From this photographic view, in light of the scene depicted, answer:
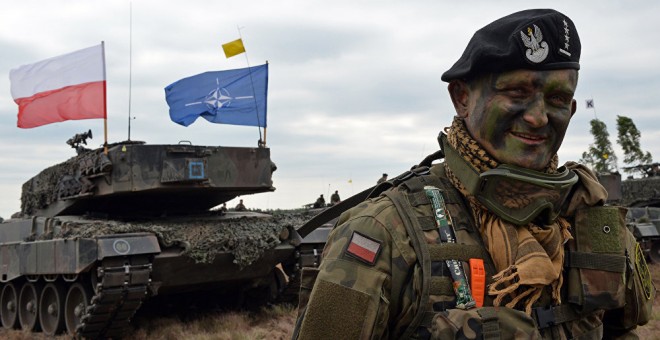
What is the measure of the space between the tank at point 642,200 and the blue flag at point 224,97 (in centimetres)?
606

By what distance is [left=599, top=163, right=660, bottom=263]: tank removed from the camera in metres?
13.4

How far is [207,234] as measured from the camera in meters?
8.65

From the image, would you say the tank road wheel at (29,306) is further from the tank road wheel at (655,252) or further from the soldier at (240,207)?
the tank road wheel at (655,252)

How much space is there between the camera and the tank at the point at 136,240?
7.97 metres

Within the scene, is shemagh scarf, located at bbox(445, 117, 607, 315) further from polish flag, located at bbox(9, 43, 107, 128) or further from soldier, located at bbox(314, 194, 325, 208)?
soldier, located at bbox(314, 194, 325, 208)

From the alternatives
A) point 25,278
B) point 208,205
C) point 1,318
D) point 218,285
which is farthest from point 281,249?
point 1,318

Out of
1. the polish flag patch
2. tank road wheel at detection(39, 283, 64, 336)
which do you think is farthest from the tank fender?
the polish flag patch

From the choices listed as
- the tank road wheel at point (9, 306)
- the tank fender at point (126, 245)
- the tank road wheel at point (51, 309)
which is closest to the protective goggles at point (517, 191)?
the tank fender at point (126, 245)

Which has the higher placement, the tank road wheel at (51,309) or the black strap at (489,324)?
Result: the black strap at (489,324)

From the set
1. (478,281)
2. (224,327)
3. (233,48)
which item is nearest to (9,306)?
(224,327)

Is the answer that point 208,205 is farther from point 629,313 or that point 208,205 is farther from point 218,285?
point 629,313

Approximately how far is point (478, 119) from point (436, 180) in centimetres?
22

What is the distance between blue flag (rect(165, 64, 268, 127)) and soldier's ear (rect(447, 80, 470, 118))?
366 inches

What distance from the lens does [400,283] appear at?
1813mm
